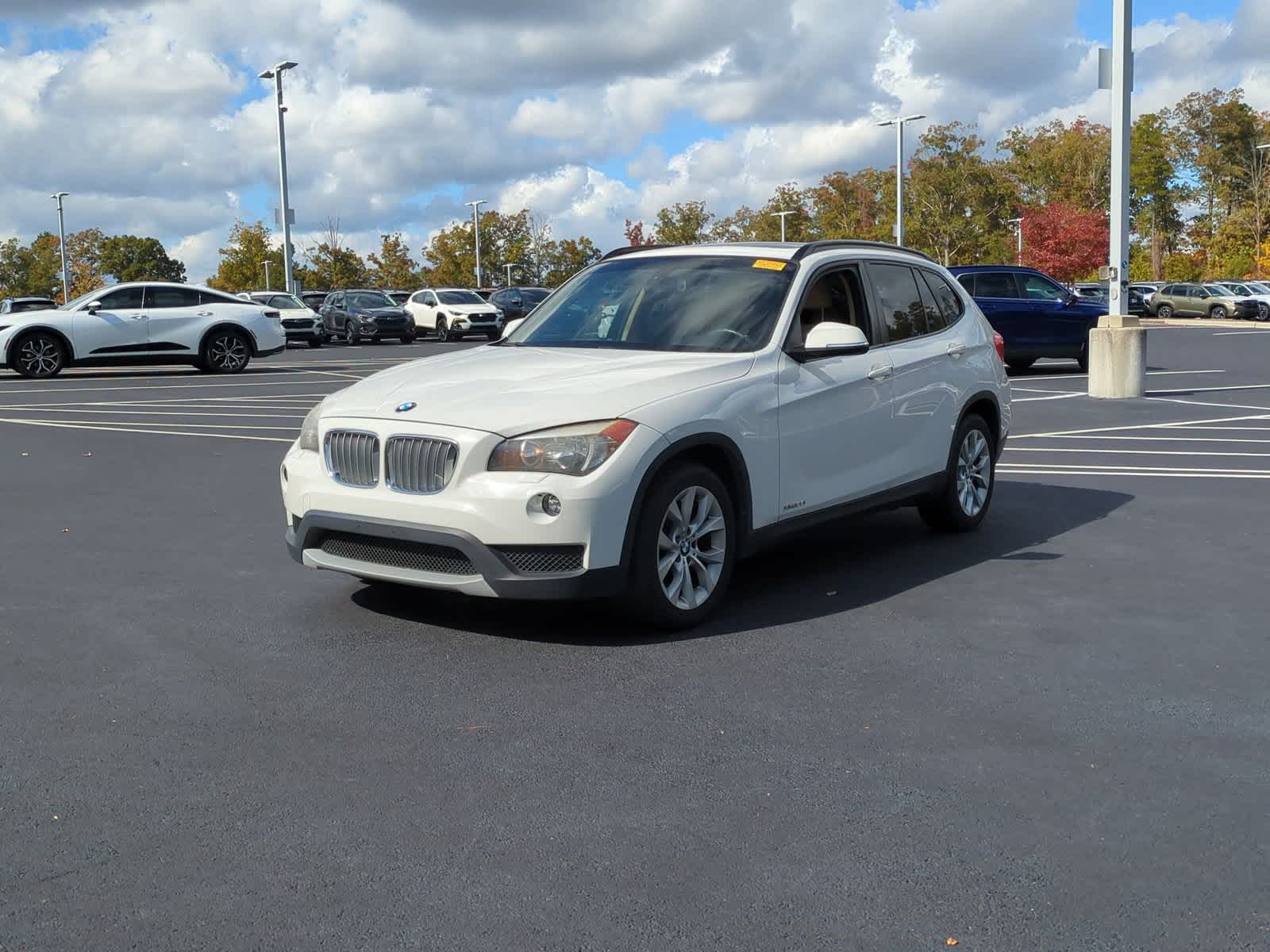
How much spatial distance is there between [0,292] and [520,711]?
4462 inches

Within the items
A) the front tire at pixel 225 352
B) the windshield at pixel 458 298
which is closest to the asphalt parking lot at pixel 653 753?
the front tire at pixel 225 352

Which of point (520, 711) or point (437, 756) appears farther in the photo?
point (520, 711)

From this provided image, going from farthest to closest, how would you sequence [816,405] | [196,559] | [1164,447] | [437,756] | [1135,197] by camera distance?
1. [1135,197]
2. [1164,447]
3. [196,559]
4. [816,405]
5. [437,756]

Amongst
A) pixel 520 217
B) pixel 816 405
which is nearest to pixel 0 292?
pixel 520 217

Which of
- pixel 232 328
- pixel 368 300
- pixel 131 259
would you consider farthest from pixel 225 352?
pixel 131 259

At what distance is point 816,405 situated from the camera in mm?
6840

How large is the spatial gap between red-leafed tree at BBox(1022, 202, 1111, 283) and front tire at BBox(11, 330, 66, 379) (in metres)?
59.8

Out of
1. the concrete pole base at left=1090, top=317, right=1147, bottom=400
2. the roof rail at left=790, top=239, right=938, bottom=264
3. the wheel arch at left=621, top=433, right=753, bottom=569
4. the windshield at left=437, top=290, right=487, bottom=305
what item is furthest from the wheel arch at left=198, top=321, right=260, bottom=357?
the wheel arch at left=621, top=433, right=753, bottom=569

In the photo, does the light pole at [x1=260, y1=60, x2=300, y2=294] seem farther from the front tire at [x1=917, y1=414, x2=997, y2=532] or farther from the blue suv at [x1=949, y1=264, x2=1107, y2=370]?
the front tire at [x1=917, y1=414, x2=997, y2=532]

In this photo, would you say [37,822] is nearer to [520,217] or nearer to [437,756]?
[437,756]

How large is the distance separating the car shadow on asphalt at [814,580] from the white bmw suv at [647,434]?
0.30 meters

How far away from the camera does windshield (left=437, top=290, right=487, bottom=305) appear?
45.8 meters

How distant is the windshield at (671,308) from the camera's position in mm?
6809

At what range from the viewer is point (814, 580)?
7.18 m
